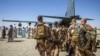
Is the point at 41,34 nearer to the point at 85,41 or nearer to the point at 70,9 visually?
the point at 85,41

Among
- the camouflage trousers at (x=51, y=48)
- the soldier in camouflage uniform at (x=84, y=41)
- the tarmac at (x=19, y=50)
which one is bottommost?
the tarmac at (x=19, y=50)

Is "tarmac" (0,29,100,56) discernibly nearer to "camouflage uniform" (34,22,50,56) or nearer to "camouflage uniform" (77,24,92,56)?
"camouflage uniform" (34,22,50,56)

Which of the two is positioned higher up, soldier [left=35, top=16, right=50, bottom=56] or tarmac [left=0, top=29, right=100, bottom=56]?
soldier [left=35, top=16, right=50, bottom=56]

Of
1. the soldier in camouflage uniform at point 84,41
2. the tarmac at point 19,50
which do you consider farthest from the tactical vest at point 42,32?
the tarmac at point 19,50

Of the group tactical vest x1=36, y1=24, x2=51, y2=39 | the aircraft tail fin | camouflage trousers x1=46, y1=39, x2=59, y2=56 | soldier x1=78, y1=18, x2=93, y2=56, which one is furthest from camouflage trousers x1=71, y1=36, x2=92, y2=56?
the aircraft tail fin

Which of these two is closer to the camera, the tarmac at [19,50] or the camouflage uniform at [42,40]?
the camouflage uniform at [42,40]

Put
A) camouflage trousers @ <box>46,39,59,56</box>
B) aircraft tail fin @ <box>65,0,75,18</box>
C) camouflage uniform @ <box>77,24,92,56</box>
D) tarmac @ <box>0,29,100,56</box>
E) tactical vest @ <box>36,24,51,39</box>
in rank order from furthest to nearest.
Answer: aircraft tail fin @ <box>65,0,75,18</box>
tarmac @ <box>0,29,100,56</box>
tactical vest @ <box>36,24,51,39</box>
camouflage trousers @ <box>46,39,59,56</box>
camouflage uniform @ <box>77,24,92,56</box>

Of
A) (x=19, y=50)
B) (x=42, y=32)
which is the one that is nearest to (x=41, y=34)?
(x=42, y=32)

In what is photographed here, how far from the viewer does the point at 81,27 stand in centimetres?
798

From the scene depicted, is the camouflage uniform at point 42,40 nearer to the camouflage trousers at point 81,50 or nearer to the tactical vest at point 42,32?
the tactical vest at point 42,32

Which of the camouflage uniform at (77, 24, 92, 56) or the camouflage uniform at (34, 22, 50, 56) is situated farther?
the camouflage uniform at (34, 22, 50, 56)

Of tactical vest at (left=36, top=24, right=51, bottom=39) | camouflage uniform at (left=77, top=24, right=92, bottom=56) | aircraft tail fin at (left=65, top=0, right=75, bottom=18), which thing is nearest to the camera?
camouflage uniform at (left=77, top=24, right=92, bottom=56)

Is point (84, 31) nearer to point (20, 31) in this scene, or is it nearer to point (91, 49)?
point (91, 49)

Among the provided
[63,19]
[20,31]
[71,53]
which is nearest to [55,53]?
[71,53]
